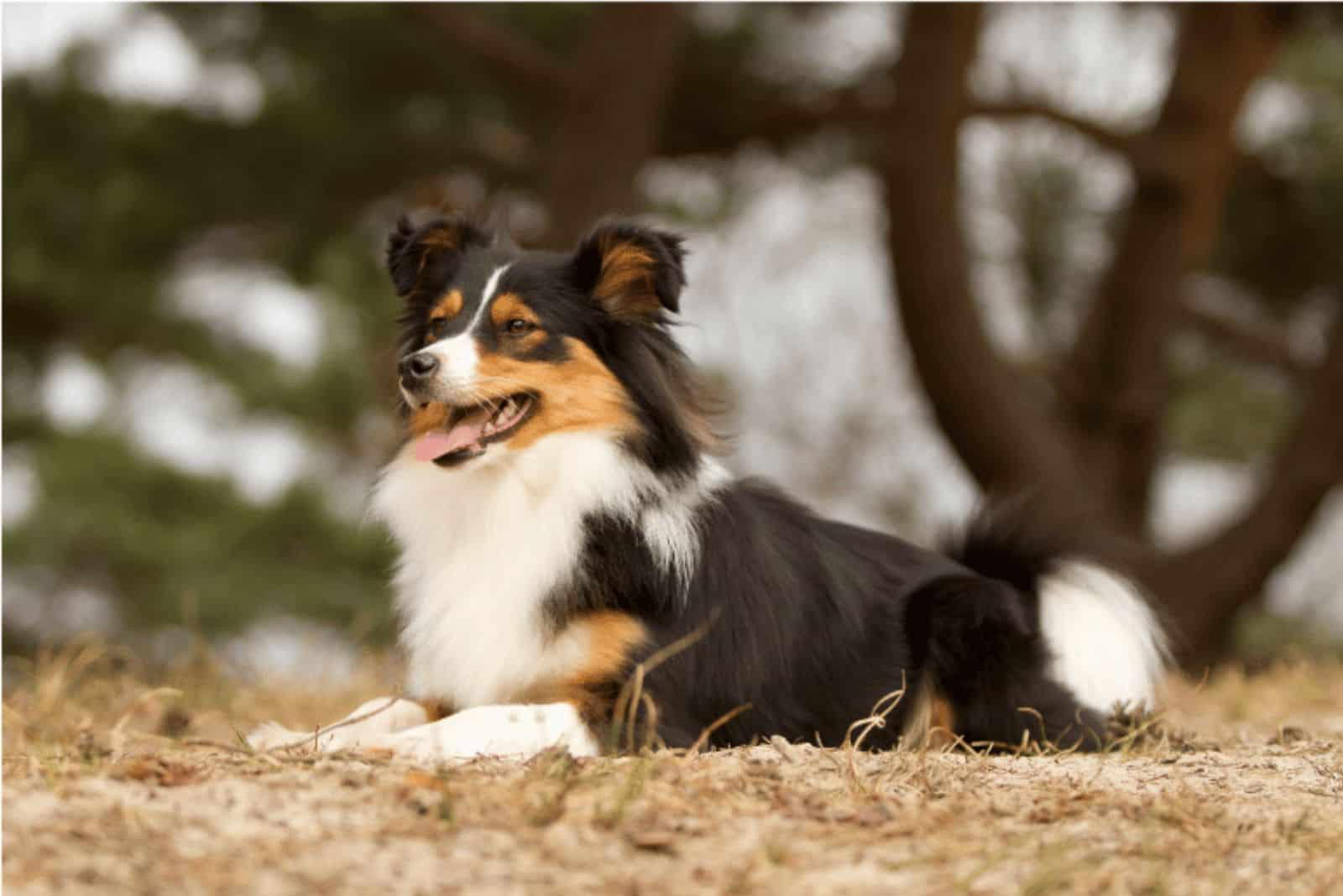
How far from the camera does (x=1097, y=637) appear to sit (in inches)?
184

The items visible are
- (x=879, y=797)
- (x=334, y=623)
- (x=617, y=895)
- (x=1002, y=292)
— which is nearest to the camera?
(x=617, y=895)

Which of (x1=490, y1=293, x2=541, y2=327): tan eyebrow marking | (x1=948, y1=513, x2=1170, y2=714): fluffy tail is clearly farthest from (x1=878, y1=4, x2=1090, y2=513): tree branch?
(x1=490, y1=293, x2=541, y2=327): tan eyebrow marking

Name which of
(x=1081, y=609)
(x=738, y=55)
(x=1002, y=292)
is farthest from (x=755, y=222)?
(x=1081, y=609)

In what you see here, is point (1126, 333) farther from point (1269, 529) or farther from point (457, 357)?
point (457, 357)

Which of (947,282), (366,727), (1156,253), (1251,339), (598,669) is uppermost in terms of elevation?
(1156,253)

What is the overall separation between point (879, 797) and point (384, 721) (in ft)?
4.59

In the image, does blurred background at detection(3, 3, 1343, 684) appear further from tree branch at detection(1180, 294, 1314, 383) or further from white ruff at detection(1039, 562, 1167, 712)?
white ruff at detection(1039, 562, 1167, 712)

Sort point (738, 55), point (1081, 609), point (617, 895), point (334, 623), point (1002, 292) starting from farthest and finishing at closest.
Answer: point (1002, 292) → point (738, 55) → point (334, 623) → point (1081, 609) → point (617, 895)

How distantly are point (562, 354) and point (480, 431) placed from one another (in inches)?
11.1

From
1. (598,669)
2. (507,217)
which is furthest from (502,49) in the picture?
(598,669)

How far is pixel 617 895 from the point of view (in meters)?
2.55

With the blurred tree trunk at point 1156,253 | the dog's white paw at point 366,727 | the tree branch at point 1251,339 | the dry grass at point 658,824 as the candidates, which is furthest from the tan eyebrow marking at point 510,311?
the tree branch at point 1251,339

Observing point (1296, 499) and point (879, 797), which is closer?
point (879, 797)

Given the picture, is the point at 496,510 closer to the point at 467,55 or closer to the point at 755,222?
the point at 467,55
